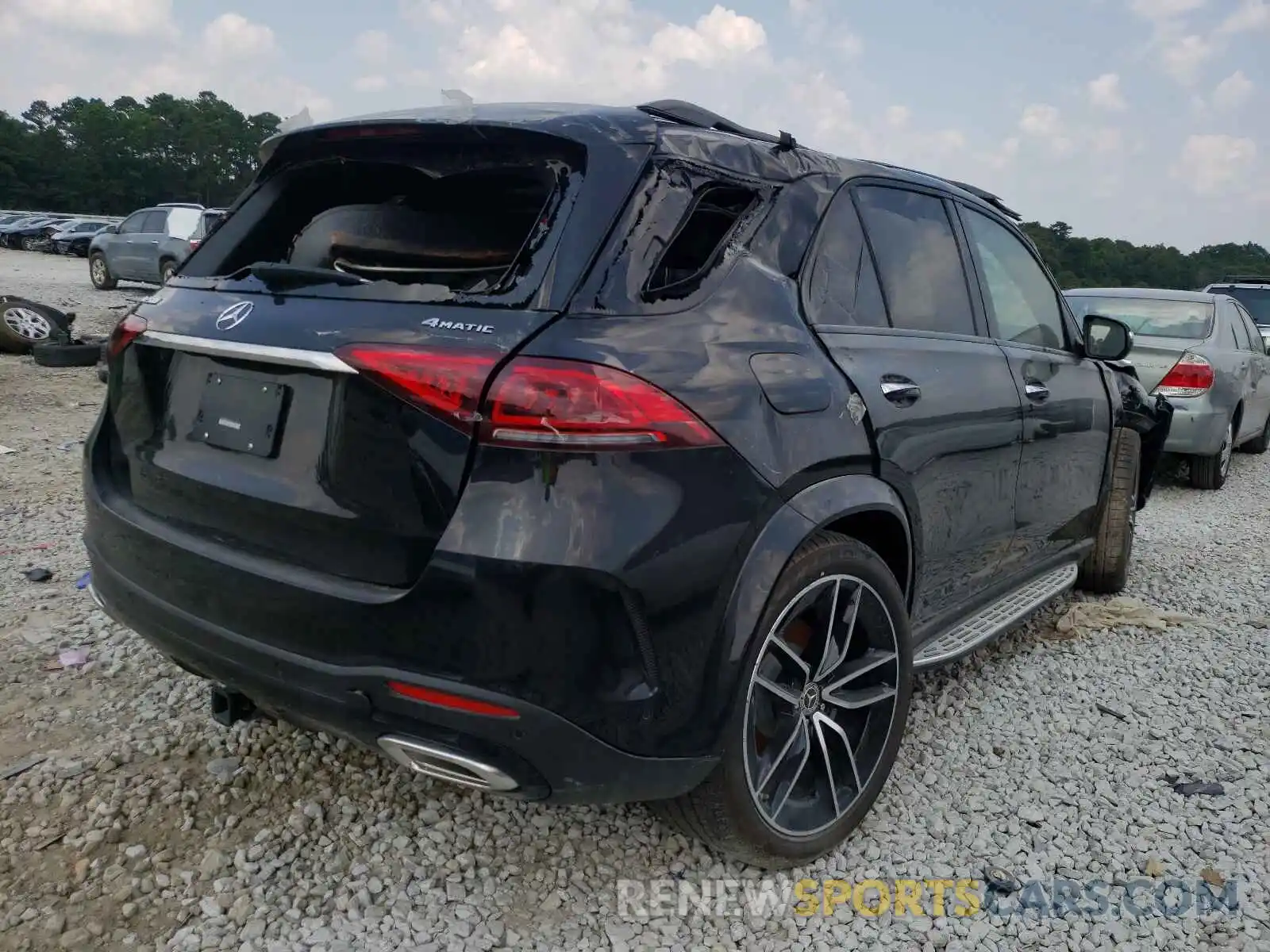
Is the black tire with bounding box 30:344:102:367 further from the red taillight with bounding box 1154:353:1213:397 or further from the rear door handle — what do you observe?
the red taillight with bounding box 1154:353:1213:397

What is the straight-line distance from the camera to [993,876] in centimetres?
246

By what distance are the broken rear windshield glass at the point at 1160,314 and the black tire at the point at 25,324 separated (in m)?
10.3

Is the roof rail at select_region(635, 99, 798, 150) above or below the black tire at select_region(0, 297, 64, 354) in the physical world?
above

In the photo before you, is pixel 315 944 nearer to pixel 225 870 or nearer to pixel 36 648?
pixel 225 870

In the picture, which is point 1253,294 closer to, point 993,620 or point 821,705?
point 993,620

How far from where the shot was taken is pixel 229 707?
2562 millimetres

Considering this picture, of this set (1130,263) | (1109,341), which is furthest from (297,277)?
(1130,263)

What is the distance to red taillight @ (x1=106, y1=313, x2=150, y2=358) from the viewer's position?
2426 mm

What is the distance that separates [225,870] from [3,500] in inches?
162

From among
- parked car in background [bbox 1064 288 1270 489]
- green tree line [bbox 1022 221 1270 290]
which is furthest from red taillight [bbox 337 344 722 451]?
green tree line [bbox 1022 221 1270 290]

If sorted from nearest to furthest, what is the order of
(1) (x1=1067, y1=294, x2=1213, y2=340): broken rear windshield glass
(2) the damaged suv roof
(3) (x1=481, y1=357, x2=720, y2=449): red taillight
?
(3) (x1=481, y1=357, x2=720, y2=449): red taillight → (2) the damaged suv roof → (1) (x1=1067, y1=294, x2=1213, y2=340): broken rear windshield glass

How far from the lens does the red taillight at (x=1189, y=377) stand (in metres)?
7.17

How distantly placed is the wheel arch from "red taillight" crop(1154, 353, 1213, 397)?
5.58 metres

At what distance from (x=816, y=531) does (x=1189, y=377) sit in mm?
6274
